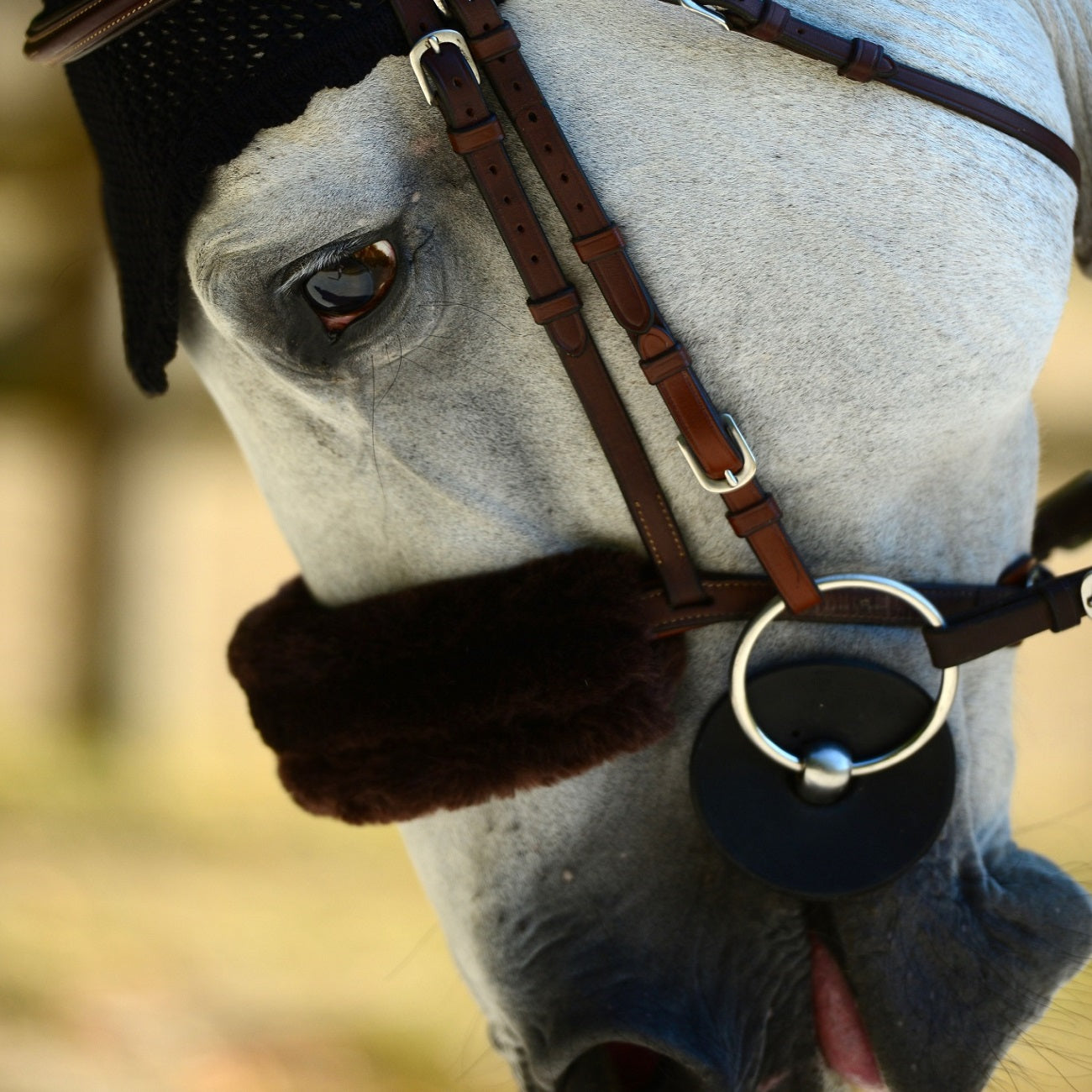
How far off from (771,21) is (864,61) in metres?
0.08

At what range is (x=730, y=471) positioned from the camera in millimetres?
833

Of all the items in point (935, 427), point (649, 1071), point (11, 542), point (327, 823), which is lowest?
point (327, 823)

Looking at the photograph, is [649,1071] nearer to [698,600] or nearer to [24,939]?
[698,600]

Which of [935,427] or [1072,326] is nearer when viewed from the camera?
[935,427]

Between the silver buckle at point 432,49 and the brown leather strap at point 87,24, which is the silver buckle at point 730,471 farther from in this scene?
the brown leather strap at point 87,24

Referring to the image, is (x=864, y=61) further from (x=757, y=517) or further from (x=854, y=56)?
(x=757, y=517)

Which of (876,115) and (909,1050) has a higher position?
(876,115)

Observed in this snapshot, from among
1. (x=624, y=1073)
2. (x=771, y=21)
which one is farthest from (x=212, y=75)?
(x=624, y=1073)

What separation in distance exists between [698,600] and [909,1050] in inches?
17.3

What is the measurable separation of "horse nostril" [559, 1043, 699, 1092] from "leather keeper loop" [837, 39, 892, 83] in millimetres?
847

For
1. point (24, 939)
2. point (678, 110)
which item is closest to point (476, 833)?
point (678, 110)

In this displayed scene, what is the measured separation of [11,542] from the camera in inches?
170

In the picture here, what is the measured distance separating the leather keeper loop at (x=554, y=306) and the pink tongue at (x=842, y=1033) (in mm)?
636

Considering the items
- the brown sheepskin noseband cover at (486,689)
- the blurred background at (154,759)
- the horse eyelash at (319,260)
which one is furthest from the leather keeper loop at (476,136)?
the blurred background at (154,759)
